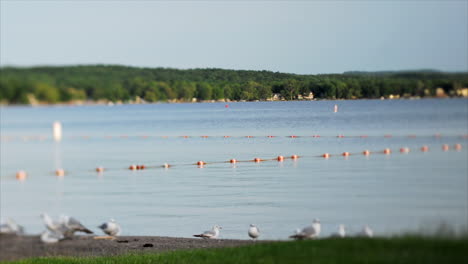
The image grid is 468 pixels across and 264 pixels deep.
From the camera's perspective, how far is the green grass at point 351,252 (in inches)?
316

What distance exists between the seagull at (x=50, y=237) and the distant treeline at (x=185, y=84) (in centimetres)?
384

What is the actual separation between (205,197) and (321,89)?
39.9 ft

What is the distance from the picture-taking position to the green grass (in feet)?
26.3

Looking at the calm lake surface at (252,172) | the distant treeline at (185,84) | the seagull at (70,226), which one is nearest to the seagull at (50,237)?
the seagull at (70,226)

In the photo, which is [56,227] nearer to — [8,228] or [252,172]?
[8,228]

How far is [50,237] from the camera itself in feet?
61.5

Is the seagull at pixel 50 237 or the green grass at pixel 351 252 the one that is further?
the seagull at pixel 50 237

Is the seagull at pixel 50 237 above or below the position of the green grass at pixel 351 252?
below

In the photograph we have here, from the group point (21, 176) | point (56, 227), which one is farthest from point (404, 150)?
point (21, 176)

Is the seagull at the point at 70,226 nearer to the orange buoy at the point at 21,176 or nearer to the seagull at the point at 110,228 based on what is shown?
the seagull at the point at 110,228

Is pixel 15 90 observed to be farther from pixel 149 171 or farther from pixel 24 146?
pixel 24 146

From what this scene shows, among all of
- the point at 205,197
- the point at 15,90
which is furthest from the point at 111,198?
the point at 15,90

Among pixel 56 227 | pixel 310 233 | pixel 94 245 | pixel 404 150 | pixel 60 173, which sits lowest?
pixel 60 173

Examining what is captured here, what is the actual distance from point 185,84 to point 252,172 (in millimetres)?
12792
